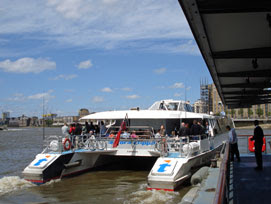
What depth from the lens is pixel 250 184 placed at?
855 cm

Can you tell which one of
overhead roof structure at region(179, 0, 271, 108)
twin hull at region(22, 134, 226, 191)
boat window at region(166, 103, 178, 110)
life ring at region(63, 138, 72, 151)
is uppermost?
overhead roof structure at region(179, 0, 271, 108)

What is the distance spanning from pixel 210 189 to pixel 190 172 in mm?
4369

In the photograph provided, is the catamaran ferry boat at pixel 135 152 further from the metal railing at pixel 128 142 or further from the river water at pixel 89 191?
the river water at pixel 89 191

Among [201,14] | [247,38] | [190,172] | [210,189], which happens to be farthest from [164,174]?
[201,14]

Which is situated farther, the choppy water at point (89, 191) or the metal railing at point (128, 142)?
the metal railing at point (128, 142)

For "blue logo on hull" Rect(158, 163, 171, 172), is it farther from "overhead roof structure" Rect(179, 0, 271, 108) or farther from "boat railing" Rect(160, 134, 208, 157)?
"overhead roof structure" Rect(179, 0, 271, 108)

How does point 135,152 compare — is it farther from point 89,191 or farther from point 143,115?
point 89,191

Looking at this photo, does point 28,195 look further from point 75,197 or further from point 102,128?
point 102,128

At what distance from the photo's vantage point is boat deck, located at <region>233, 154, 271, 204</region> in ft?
23.7

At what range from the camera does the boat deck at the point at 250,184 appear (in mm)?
7237

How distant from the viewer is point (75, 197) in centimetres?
1153

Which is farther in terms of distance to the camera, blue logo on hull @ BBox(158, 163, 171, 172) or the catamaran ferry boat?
the catamaran ferry boat

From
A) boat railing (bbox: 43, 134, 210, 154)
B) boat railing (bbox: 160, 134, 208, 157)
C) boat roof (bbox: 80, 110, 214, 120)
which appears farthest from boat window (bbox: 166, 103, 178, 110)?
boat railing (bbox: 160, 134, 208, 157)

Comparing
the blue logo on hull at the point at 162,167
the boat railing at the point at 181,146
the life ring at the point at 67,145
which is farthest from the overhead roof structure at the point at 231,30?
the life ring at the point at 67,145
